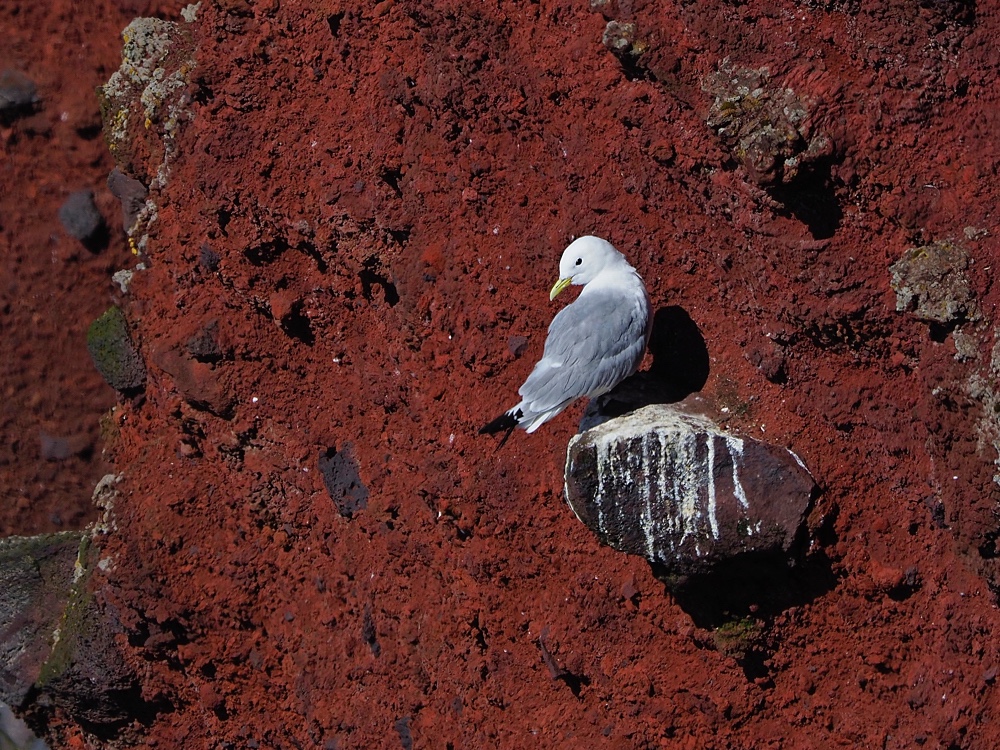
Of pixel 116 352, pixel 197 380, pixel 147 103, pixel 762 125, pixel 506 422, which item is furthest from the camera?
pixel 116 352

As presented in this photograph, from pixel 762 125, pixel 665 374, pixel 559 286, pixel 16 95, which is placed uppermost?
pixel 762 125

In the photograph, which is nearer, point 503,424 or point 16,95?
point 503,424

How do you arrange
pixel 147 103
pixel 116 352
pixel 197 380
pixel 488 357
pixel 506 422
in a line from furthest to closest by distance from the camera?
pixel 116 352 < pixel 147 103 < pixel 197 380 < pixel 488 357 < pixel 506 422

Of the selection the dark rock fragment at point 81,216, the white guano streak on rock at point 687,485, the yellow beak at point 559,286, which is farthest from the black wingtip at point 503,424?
the dark rock fragment at point 81,216

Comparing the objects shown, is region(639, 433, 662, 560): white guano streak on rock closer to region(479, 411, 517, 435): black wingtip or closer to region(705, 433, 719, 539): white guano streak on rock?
region(705, 433, 719, 539): white guano streak on rock

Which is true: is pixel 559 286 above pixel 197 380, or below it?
above

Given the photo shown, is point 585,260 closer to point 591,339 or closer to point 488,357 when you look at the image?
point 591,339

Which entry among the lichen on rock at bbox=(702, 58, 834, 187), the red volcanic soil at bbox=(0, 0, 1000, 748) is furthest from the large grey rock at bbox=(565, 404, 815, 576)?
the lichen on rock at bbox=(702, 58, 834, 187)

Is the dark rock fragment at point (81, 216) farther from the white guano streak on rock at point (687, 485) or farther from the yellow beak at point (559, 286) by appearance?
the white guano streak on rock at point (687, 485)

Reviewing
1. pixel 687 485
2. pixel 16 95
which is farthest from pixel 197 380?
pixel 687 485
